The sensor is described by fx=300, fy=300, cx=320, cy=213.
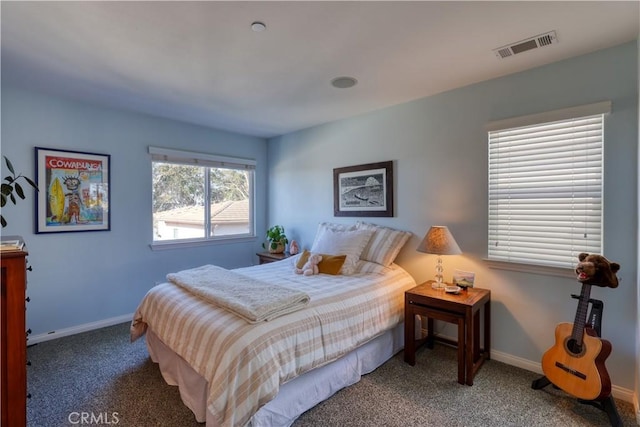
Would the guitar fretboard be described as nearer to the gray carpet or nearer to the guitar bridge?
the guitar bridge

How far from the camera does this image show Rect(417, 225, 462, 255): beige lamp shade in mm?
2498

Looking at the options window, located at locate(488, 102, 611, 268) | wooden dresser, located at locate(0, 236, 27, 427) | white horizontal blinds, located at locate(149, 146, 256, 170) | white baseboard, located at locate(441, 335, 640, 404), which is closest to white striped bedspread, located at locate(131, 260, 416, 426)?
wooden dresser, located at locate(0, 236, 27, 427)

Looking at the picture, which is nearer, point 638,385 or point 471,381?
point 638,385

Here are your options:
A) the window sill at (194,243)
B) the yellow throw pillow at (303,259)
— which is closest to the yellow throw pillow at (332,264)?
the yellow throw pillow at (303,259)

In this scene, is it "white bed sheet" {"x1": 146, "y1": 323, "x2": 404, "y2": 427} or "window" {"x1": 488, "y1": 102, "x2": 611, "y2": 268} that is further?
"window" {"x1": 488, "y1": 102, "x2": 611, "y2": 268}

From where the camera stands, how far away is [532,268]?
7.84 feet

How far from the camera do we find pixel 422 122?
9.91ft

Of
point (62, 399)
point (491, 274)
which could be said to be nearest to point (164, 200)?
point (62, 399)

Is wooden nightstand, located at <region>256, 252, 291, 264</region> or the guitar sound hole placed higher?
wooden nightstand, located at <region>256, 252, 291, 264</region>

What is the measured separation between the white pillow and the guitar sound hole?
165 cm

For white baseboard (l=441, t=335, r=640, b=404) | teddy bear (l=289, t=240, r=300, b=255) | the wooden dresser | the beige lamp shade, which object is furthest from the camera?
teddy bear (l=289, t=240, r=300, b=255)

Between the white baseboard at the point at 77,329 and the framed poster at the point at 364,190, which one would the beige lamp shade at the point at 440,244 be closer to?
the framed poster at the point at 364,190

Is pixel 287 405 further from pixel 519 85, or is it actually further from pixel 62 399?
pixel 519 85

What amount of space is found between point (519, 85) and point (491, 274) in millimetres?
1596
